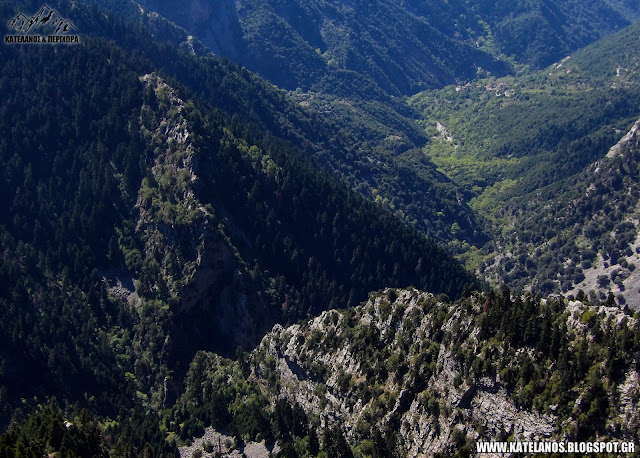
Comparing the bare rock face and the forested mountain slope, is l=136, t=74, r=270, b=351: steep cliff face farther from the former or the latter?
the bare rock face

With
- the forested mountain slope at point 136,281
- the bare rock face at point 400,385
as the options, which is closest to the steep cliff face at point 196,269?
the forested mountain slope at point 136,281

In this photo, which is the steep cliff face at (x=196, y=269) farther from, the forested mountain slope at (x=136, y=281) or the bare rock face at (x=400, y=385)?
the bare rock face at (x=400, y=385)

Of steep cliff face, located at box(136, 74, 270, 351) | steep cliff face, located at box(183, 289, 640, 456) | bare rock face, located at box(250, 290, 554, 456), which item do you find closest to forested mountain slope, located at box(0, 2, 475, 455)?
steep cliff face, located at box(136, 74, 270, 351)

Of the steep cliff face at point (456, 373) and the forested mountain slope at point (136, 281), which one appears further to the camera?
the forested mountain slope at point (136, 281)

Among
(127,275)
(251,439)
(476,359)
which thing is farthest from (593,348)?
(127,275)

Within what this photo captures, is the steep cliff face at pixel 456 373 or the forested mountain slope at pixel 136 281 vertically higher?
the steep cliff face at pixel 456 373

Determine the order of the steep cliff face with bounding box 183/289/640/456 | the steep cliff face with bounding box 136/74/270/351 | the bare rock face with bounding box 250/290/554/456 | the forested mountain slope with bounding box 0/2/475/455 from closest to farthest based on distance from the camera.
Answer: the steep cliff face with bounding box 183/289/640/456
the bare rock face with bounding box 250/290/554/456
the forested mountain slope with bounding box 0/2/475/455
the steep cliff face with bounding box 136/74/270/351

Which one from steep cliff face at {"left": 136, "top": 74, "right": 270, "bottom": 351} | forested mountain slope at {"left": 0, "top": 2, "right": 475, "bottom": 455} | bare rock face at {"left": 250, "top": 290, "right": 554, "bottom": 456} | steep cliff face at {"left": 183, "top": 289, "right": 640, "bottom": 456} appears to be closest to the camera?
steep cliff face at {"left": 183, "top": 289, "right": 640, "bottom": 456}

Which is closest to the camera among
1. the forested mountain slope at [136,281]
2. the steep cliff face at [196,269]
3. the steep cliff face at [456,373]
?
the steep cliff face at [456,373]

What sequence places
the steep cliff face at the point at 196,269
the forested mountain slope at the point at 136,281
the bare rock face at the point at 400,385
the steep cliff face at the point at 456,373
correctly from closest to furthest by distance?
the steep cliff face at the point at 456,373 < the bare rock face at the point at 400,385 < the forested mountain slope at the point at 136,281 < the steep cliff face at the point at 196,269
